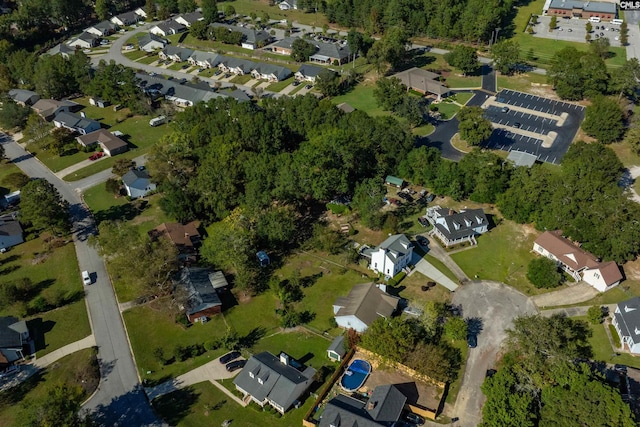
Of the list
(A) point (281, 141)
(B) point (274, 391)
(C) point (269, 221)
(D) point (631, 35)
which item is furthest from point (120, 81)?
(D) point (631, 35)

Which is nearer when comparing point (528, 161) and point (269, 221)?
point (269, 221)

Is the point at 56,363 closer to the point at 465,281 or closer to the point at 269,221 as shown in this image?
the point at 269,221

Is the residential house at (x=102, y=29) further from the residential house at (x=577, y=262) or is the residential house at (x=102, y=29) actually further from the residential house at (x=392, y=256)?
the residential house at (x=577, y=262)

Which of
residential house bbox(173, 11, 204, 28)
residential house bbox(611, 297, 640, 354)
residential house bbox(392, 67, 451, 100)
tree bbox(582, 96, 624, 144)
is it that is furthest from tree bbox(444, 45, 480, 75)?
residential house bbox(173, 11, 204, 28)

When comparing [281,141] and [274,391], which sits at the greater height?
[281,141]

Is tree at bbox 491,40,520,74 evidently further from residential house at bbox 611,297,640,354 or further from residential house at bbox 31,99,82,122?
residential house at bbox 31,99,82,122

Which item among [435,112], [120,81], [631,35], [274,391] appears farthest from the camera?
[631,35]
